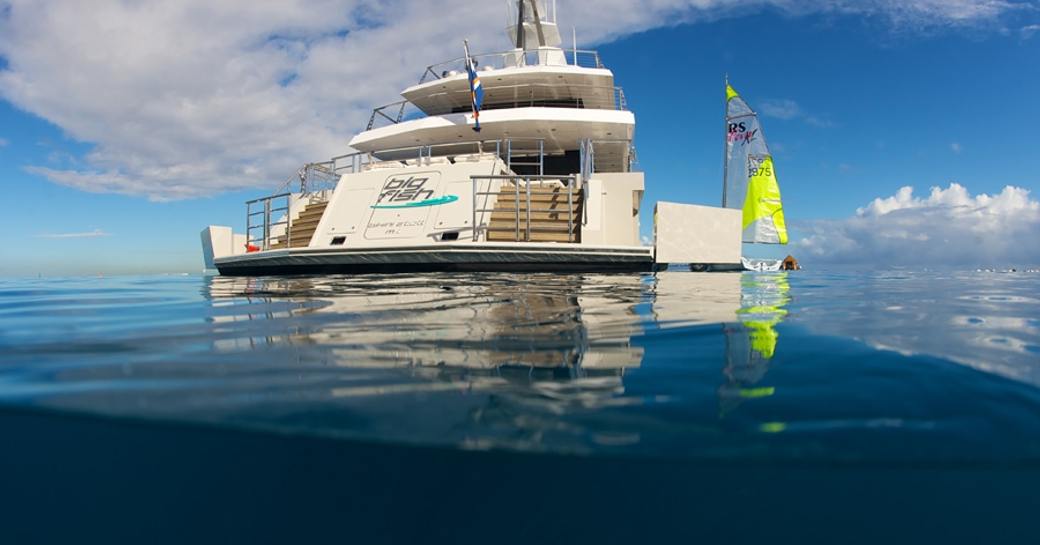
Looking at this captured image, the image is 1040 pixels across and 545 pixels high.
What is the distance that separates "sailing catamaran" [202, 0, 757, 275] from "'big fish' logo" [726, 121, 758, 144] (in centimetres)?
570

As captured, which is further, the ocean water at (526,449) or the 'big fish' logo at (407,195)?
the 'big fish' logo at (407,195)

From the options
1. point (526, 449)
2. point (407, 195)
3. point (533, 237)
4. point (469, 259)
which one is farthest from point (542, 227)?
point (526, 449)

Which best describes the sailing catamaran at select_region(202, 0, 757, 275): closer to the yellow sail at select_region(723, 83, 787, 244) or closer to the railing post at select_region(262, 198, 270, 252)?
the railing post at select_region(262, 198, 270, 252)

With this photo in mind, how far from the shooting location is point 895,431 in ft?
3.90

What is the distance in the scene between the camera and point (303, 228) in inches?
476

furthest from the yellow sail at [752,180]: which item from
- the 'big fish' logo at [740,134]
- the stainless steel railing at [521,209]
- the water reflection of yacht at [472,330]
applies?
the water reflection of yacht at [472,330]

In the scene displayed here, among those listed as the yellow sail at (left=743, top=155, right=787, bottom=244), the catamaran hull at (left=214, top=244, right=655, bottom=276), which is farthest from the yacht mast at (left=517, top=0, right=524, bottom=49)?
the catamaran hull at (left=214, top=244, right=655, bottom=276)

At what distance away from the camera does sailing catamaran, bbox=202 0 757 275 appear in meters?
9.02

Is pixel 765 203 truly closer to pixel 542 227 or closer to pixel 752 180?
pixel 752 180

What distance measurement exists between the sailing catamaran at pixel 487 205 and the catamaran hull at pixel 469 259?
2 centimetres

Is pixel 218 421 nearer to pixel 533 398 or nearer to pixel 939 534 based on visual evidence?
pixel 533 398

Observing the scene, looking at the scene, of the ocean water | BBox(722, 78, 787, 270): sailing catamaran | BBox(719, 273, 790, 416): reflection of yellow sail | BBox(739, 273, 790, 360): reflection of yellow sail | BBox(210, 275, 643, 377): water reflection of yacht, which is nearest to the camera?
the ocean water

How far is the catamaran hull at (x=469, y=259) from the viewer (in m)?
8.63

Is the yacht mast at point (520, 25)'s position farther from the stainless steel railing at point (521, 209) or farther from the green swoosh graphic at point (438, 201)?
the green swoosh graphic at point (438, 201)
